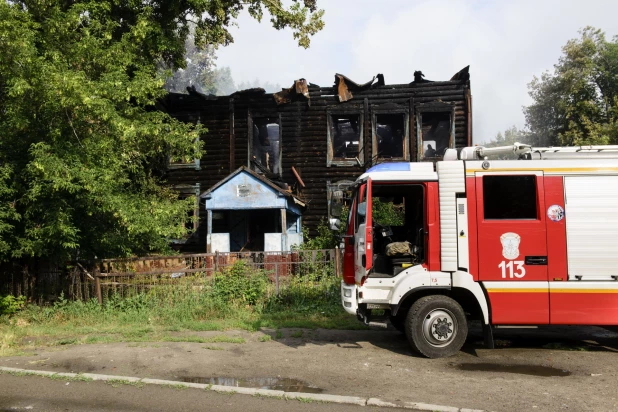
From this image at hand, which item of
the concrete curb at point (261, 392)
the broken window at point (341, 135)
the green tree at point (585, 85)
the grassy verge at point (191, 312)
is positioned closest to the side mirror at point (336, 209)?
the grassy verge at point (191, 312)

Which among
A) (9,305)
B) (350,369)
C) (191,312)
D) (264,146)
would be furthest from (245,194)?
(350,369)

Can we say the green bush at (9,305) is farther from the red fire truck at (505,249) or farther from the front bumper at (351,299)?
the red fire truck at (505,249)

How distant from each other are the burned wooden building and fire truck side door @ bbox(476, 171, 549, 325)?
1227cm

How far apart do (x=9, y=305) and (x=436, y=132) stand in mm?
17910

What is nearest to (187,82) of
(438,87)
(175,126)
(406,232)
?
(438,87)

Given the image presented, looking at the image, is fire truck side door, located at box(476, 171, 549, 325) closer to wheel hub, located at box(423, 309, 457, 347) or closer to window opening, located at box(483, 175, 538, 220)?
window opening, located at box(483, 175, 538, 220)

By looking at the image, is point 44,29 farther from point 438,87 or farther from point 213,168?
point 438,87

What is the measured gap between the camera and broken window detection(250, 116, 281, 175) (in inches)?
791

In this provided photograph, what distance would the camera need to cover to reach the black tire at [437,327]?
7.07m

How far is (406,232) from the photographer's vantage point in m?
8.45

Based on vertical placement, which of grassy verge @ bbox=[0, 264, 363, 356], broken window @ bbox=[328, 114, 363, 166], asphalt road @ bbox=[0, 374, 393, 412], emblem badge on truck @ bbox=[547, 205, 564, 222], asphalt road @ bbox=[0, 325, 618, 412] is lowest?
asphalt road @ bbox=[0, 374, 393, 412]

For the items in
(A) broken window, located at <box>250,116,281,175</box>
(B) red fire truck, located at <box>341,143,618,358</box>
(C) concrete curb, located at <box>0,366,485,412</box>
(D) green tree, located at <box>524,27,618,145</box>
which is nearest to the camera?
(C) concrete curb, located at <box>0,366,485,412</box>

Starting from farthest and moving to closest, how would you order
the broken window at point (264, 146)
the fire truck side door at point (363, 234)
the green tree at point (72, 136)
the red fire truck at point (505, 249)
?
1. the broken window at point (264, 146)
2. the green tree at point (72, 136)
3. the fire truck side door at point (363, 234)
4. the red fire truck at point (505, 249)

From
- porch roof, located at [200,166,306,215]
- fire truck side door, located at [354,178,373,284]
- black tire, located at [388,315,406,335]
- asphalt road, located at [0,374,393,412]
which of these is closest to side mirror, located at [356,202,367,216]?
fire truck side door, located at [354,178,373,284]
